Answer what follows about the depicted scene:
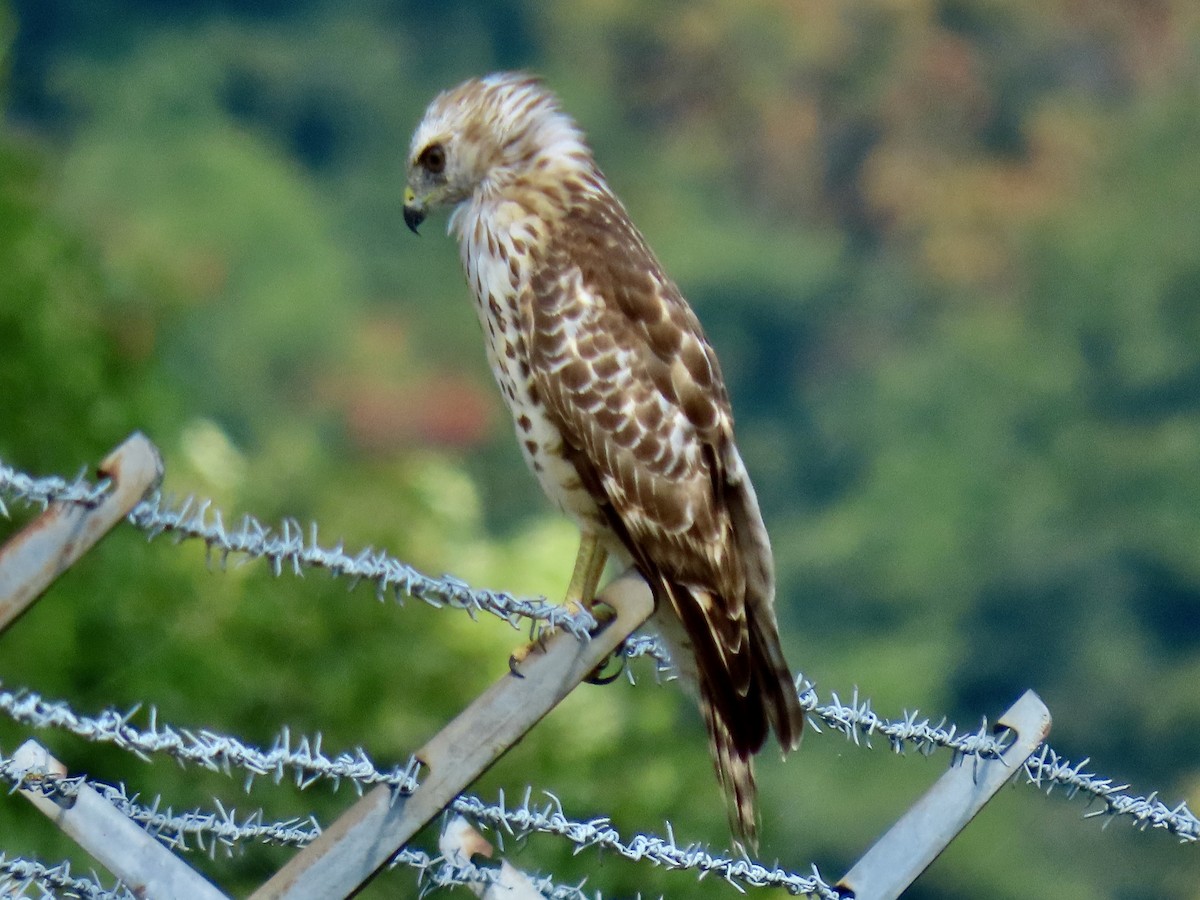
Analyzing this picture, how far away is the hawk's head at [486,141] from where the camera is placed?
3.28 meters

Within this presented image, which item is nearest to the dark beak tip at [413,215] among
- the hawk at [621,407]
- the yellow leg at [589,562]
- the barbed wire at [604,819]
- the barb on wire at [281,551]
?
the hawk at [621,407]

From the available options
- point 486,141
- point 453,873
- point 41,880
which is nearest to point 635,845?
point 453,873

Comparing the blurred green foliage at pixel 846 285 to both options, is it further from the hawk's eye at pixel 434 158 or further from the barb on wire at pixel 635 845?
the barb on wire at pixel 635 845

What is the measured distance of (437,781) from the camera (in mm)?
1522

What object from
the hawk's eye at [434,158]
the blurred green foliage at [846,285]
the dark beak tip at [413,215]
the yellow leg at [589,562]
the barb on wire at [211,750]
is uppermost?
the blurred green foliage at [846,285]

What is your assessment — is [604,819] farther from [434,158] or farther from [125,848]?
[434,158]

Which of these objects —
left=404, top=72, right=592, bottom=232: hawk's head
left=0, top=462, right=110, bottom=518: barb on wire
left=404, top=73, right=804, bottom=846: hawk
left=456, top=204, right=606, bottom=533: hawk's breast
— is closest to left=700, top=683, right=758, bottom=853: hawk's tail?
left=404, top=73, right=804, bottom=846: hawk

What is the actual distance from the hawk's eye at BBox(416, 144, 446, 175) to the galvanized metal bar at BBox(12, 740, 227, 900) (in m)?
1.93

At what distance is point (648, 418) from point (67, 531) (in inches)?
60.3

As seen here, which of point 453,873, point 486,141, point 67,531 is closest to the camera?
point 67,531

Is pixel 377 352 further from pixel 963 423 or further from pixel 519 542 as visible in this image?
pixel 519 542

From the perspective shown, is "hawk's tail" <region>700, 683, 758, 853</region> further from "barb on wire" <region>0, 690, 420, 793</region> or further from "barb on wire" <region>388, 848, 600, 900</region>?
"barb on wire" <region>0, 690, 420, 793</region>

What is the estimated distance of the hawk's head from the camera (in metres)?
3.28

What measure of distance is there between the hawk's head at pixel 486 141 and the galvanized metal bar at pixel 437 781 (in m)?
1.78
